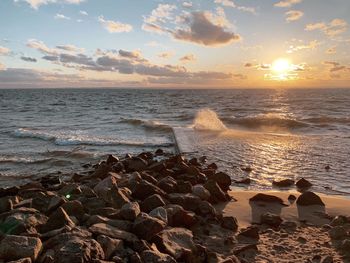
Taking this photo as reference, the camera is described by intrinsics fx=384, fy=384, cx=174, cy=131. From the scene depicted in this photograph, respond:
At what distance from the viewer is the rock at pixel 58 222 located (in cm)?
554

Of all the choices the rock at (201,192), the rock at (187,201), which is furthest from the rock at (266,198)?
the rock at (187,201)

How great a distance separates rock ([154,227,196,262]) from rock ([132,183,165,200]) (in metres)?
1.72

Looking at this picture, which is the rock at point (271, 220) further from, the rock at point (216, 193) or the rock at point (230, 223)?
the rock at point (216, 193)

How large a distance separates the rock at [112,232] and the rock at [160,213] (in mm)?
798

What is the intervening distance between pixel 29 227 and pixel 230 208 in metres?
3.97

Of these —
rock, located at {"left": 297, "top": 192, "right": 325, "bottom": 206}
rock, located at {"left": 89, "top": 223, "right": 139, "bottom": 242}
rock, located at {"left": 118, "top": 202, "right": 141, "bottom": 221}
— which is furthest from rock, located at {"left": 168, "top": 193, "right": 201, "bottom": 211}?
rock, located at {"left": 297, "top": 192, "right": 325, "bottom": 206}

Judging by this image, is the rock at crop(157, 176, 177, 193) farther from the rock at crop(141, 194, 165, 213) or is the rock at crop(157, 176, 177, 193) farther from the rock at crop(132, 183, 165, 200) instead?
the rock at crop(141, 194, 165, 213)

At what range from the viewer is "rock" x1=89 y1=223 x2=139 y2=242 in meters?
5.13

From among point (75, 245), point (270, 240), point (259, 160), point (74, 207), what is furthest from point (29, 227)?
point (259, 160)

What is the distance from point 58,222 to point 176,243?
1.74m

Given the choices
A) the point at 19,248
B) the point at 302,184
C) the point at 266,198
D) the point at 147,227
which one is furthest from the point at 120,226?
the point at 302,184

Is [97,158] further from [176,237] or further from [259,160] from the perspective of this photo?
[176,237]

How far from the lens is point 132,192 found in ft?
24.9

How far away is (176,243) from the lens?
536cm
